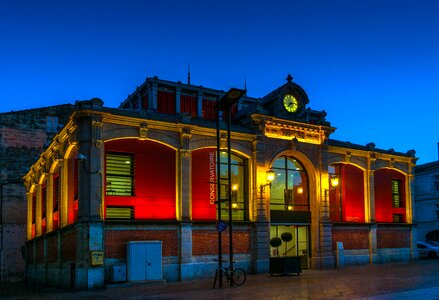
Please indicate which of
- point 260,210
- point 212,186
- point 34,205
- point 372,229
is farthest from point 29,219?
point 372,229

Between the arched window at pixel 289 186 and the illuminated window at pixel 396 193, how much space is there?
28.3 ft

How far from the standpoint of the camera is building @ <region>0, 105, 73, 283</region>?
135ft

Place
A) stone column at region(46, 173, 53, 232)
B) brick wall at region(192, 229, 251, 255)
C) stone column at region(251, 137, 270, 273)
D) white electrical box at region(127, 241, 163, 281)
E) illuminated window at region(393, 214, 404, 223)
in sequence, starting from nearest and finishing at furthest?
1. white electrical box at region(127, 241, 163, 281)
2. brick wall at region(192, 229, 251, 255)
3. stone column at region(251, 137, 270, 273)
4. stone column at region(46, 173, 53, 232)
5. illuminated window at region(393, 214, 404, 223)

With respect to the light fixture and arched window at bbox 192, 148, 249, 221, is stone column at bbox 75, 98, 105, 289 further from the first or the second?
the light fixture

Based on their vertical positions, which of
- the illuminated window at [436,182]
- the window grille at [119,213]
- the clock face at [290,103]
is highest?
the clock face at [290,103]

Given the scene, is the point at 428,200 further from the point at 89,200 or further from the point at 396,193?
the point at 89,200

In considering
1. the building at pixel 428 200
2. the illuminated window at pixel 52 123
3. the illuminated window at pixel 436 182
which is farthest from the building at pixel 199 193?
the building at pixel 428 200

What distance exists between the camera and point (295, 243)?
3241 centimetres

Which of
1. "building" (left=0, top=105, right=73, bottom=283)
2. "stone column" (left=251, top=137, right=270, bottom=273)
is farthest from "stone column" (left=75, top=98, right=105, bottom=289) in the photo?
"building" (left=0, top=105, right=73, bottom=283)

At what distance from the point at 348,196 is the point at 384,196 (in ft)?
12.4

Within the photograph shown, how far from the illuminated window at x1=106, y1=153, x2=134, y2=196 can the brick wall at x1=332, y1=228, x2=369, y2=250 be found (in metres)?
14.0

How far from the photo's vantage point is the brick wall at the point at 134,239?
2445 cm

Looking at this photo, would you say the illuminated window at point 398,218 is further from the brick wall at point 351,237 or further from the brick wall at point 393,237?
the brick wall at point 351,237

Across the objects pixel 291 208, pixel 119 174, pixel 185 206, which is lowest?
pixel 291 208
